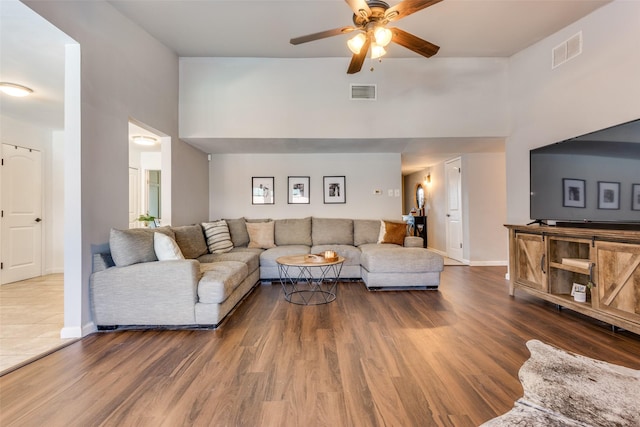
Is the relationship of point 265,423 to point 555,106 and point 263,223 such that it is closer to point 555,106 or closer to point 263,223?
point 263,223

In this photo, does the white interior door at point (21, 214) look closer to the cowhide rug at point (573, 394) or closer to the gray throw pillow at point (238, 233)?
the gray throw pillow at point (238, 233)

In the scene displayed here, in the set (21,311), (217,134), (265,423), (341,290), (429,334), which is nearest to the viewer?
(265,423)

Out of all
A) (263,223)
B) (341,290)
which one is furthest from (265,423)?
(263,223)

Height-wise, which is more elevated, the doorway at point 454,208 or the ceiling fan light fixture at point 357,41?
the ceiling fan light fixture at point 357,41

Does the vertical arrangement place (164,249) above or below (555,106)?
below

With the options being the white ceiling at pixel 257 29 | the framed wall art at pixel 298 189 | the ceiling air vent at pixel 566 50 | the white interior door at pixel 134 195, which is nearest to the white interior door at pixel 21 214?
the white ceiling at pixel 257 29

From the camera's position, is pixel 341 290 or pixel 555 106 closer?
pixel 555 106

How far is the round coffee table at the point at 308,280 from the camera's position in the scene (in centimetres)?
310

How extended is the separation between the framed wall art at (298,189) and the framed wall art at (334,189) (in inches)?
13.1

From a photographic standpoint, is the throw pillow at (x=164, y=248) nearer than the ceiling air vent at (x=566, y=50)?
Yes

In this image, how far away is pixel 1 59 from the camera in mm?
2680

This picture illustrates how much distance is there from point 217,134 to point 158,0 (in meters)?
1.61

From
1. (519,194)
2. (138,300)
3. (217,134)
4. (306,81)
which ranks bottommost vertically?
(138,300)

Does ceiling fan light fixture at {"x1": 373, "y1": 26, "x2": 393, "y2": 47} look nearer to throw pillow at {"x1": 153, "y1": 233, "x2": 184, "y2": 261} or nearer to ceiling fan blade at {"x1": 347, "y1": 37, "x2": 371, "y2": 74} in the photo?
ceiling fan blade at {"x1": 347, "y1": 37, "x2": 371, "y2": 74}
